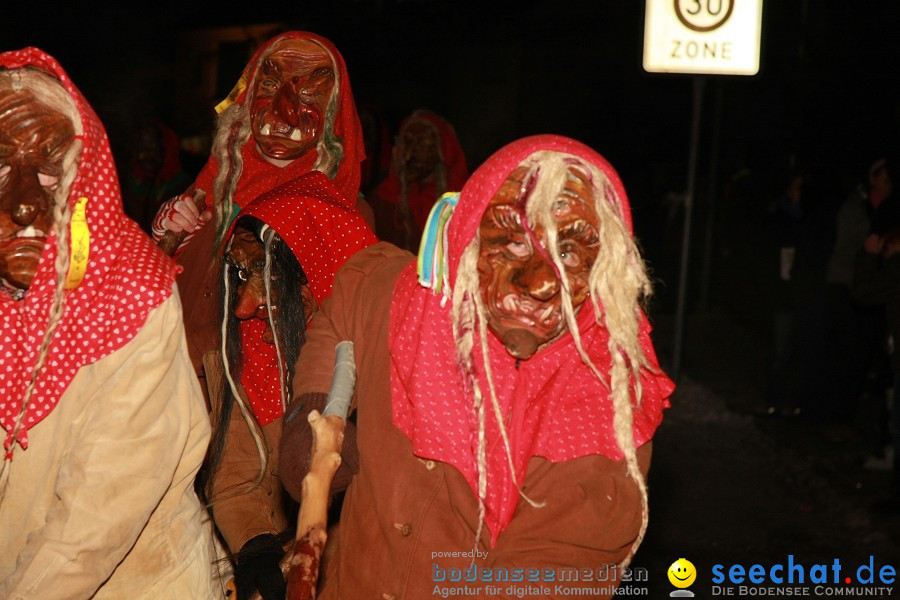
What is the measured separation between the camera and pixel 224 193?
4438mm

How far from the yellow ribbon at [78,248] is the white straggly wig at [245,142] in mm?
1938

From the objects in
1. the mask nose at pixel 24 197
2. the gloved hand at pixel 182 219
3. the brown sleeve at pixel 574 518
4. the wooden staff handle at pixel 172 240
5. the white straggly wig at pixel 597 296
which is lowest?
the brown sleeve at pixel 574 518

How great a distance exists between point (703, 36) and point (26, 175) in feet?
23.4

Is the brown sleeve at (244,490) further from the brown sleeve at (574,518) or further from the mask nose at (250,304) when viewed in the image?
the brown sleeve at (574,518)

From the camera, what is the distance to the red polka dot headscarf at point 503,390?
2.79m

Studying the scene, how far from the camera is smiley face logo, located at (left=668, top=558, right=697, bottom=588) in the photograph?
240 inches

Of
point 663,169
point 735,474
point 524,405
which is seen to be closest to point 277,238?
point 524,405

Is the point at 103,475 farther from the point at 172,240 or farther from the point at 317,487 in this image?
the point at 172,240

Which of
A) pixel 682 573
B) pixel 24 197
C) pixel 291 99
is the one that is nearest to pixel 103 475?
pixel 24 197

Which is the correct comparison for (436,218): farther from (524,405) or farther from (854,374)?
(854,374)

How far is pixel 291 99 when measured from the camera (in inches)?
174

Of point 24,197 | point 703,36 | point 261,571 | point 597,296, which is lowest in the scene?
point 261,571

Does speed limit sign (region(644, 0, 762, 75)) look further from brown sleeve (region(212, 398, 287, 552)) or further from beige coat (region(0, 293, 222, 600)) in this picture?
beige coat (region(0, 293, 222, 600))

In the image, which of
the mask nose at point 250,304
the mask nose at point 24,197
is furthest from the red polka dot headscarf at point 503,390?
the mask nose at point 250,304
